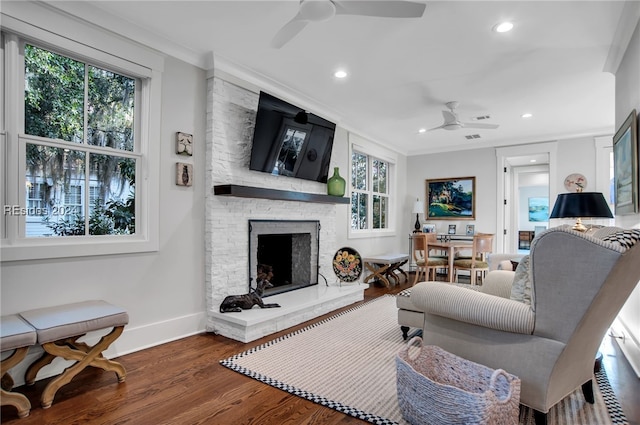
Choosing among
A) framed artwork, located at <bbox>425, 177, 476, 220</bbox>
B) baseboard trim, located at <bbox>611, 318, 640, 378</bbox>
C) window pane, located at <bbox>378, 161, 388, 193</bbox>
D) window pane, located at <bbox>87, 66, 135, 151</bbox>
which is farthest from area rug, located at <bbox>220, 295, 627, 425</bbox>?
framed artwork, located at <bbox>425, 177, 476, 220</bbox>

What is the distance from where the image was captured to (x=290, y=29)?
2.30 meters

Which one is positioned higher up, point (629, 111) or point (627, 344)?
point (629, 111)

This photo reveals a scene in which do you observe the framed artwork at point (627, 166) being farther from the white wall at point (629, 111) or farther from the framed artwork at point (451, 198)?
the framed artwork at point (451, 198)

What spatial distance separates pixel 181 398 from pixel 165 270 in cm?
118

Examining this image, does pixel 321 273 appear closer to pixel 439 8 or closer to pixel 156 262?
pixel 156 262

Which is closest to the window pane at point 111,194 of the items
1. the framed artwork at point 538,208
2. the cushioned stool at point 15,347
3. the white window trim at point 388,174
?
the cushioned stool at point 15,347

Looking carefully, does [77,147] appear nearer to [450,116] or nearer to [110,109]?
[110,109]

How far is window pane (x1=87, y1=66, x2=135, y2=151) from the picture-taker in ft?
8.48

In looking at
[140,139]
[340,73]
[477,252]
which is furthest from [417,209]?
[140,139]

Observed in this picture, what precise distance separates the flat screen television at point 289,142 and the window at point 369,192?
1312 mm

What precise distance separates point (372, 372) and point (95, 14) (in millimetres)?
3152

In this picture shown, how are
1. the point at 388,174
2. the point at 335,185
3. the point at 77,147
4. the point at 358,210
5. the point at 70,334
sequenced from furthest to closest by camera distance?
the point at 388,174
the point at 358,210
the point at 335,185
the point at 77,147
the point at 70,334

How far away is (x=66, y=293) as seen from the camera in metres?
2.33

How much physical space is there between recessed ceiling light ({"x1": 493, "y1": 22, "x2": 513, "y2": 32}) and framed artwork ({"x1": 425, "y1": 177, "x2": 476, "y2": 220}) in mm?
4274
